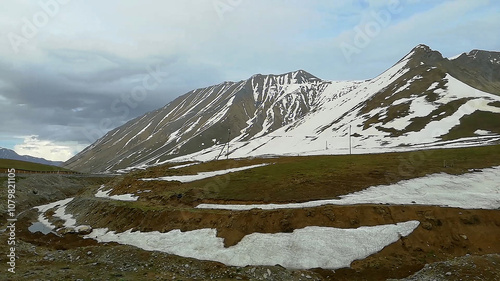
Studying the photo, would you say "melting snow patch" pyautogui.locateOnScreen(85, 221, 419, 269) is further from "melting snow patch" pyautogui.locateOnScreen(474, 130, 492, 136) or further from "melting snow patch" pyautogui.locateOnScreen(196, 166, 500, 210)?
"melting snow patch" pyautogui.locateOnScreen(474, 130, 492, 136)

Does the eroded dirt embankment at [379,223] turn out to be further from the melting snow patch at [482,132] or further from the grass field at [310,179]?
the melting snow patch at [482,132]

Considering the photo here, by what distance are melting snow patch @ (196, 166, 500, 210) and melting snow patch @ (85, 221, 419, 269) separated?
6960 millimetres

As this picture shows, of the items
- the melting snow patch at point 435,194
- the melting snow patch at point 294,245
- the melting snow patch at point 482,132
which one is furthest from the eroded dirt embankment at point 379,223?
the melting snow patch at point 482,132

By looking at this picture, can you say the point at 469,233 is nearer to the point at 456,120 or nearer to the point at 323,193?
the point at 323,193

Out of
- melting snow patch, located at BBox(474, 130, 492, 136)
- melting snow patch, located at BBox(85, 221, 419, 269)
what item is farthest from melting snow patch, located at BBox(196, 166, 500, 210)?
melting snow patch, located at BBox(474, 130, 492, 136)

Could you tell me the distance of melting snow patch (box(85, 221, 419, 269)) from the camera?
29406 mm

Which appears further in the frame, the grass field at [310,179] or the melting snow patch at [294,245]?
the grass field at [310,179]

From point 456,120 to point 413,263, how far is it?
5479 inches

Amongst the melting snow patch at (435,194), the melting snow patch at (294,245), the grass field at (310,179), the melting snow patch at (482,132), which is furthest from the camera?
the melting snow patch at (482,132)

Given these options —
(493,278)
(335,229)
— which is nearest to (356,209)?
(335,229)

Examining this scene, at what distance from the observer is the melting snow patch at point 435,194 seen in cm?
3975

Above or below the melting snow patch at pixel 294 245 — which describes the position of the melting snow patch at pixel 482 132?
above

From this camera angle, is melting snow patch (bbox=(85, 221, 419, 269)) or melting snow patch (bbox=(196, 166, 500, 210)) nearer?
melting snow patch (bbox=(85, 221, 419, 269))

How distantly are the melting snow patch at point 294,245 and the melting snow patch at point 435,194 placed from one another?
6960mm
